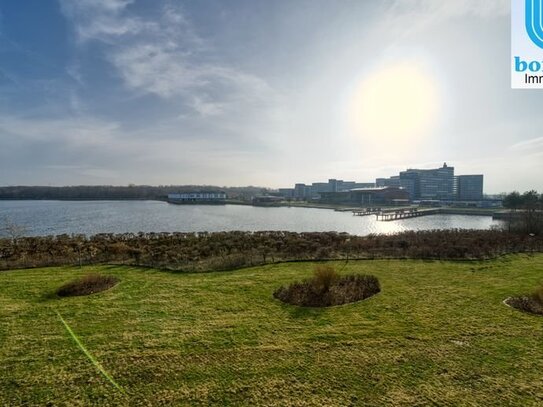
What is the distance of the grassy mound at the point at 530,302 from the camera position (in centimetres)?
780

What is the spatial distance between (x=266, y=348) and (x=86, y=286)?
6864 millimetres

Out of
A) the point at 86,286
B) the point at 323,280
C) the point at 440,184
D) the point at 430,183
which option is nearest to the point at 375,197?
the point at 430,183

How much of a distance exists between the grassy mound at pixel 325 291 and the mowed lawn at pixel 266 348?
408 mm

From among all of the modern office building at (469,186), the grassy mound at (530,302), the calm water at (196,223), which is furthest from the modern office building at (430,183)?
the grassy mound at (530,302)

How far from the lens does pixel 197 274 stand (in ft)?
40.4

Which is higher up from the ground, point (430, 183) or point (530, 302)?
point (430, 183)

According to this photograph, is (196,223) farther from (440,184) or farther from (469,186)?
(469,186)

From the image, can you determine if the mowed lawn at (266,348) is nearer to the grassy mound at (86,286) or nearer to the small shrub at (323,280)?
the grassy mound at (86,286)

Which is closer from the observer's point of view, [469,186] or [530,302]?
[530,302]

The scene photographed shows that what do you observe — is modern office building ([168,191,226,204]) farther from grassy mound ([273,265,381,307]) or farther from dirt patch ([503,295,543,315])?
dirt patch ([503,295,543,315])

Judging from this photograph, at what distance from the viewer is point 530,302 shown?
8.16m

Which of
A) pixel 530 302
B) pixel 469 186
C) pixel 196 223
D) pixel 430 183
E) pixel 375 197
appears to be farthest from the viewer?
pixel 469 186

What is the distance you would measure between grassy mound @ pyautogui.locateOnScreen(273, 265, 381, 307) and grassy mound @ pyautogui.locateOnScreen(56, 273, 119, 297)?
18.4 ft

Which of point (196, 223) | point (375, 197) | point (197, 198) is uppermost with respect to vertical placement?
point (375, 197)
